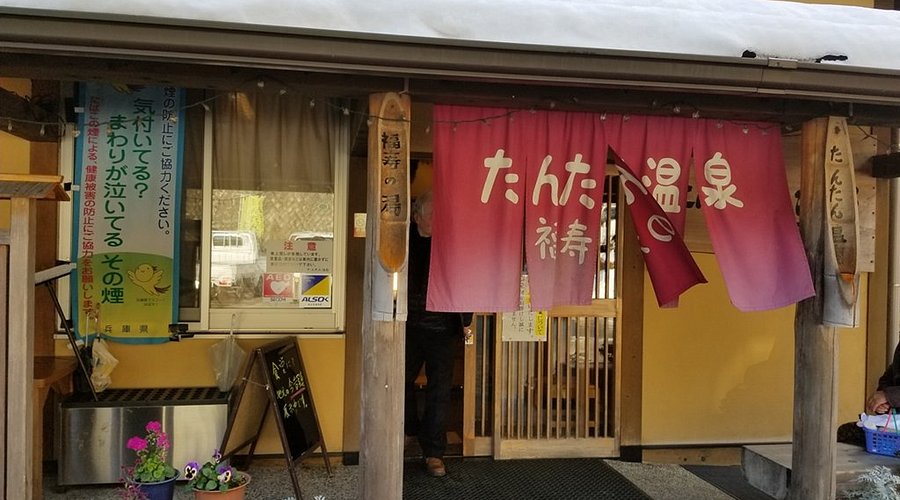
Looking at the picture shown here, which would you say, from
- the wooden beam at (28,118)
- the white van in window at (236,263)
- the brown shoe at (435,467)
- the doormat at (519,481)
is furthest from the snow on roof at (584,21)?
the brown shoe at (435,467)

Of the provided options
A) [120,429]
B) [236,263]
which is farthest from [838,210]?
[120,429]

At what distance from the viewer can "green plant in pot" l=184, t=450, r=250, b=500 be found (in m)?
4.02

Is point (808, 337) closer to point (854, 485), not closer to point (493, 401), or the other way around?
point (854, 485)

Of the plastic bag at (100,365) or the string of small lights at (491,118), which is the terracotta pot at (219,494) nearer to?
the plastic bag at (100,365)

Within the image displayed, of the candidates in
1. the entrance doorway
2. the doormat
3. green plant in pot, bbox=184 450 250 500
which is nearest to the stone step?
the doormat

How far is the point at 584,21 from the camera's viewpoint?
3414 mm

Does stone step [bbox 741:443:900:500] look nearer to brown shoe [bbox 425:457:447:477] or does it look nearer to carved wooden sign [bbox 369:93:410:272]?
brown shoe [bbox 425:457:447:477]

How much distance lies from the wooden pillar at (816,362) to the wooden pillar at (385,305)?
2.81 meters

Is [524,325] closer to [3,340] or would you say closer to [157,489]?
[157,489]

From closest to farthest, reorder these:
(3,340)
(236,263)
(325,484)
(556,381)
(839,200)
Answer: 1. (3,340)
2. (839,200)
3. (325,484)
4. (236,263)
5. (556,381)

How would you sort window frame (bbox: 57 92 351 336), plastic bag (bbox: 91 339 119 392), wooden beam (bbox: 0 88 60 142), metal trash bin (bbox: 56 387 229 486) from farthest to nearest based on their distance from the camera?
window frame (bbox: 57 92 351 336) → plastic bag (bbox: 91 339 119 392) → metal trash bin (bbox: 56 387 229 486) → wooden beam (bbox: 0 88 60 142)

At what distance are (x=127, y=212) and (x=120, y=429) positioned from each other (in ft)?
5.93

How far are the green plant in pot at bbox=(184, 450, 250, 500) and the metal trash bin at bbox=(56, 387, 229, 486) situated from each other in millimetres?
823

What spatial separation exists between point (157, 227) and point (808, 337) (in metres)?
5.22
